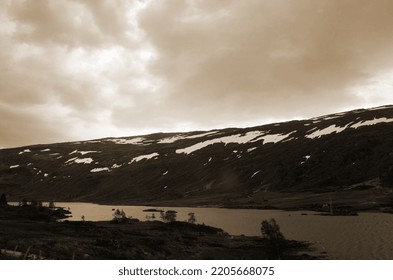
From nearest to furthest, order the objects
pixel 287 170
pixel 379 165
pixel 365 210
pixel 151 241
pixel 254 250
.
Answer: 1. pixel 254 250
2. pixel 151 241
3. pixel 365 210
4. pixel 379 165
5. pixel 287 170

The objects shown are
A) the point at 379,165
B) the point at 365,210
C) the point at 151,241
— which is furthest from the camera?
the point at 379,165

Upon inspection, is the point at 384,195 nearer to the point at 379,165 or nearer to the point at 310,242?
the point at 379,165

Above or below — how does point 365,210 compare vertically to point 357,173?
below

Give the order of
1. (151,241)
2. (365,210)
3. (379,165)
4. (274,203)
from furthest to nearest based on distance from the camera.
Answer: (379,165) → (274,203) → (365,210) → (151,241)

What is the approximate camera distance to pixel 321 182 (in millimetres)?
166875

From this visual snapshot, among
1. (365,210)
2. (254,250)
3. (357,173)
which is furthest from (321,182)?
(254,250)

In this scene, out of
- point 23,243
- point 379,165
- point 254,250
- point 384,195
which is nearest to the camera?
point 23,243
